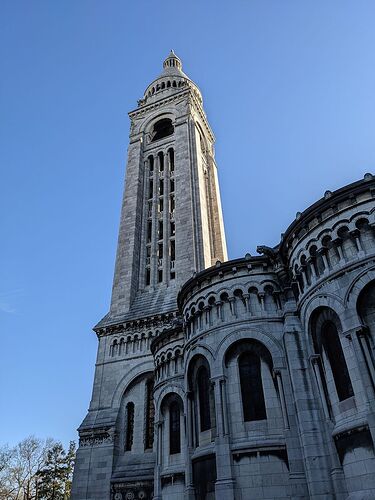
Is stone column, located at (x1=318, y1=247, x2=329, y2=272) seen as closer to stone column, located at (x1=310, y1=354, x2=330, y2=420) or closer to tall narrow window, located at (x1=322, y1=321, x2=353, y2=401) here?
tall narrow window, located at (x1=322, y1=321, x2=353, y2=401)

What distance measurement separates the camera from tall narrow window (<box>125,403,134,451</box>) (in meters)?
28.8

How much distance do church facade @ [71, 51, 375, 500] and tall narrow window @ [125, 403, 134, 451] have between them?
8 cm

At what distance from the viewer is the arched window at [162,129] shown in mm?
51666

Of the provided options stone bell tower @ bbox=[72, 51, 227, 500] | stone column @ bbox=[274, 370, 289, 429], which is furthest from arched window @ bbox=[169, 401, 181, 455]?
stone column @ bbox=[274, 370, 289, 429]

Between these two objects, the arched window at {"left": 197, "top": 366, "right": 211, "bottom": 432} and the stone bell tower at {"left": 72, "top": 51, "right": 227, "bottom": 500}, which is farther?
the stone bell tower at {"left": 72, "top": 51, "right": 227, "bottom": 500}

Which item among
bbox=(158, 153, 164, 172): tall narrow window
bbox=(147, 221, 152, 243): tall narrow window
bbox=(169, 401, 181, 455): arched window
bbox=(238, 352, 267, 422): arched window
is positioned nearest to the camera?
bbox=(238, 352, 267, 422): arched window

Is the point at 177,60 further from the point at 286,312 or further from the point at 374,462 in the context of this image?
the point at 374,462

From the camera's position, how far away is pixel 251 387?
1909 centimetres

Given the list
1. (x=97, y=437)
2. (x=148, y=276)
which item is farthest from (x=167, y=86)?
(x=97, y=437)

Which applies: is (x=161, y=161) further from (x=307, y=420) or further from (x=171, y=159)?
(x=307, y=420)

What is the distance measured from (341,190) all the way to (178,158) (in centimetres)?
2876

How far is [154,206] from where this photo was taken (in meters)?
42.9

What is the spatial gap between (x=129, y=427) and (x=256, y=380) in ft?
46.8

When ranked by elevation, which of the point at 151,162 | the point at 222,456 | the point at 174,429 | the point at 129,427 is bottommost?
the point at 222,456
